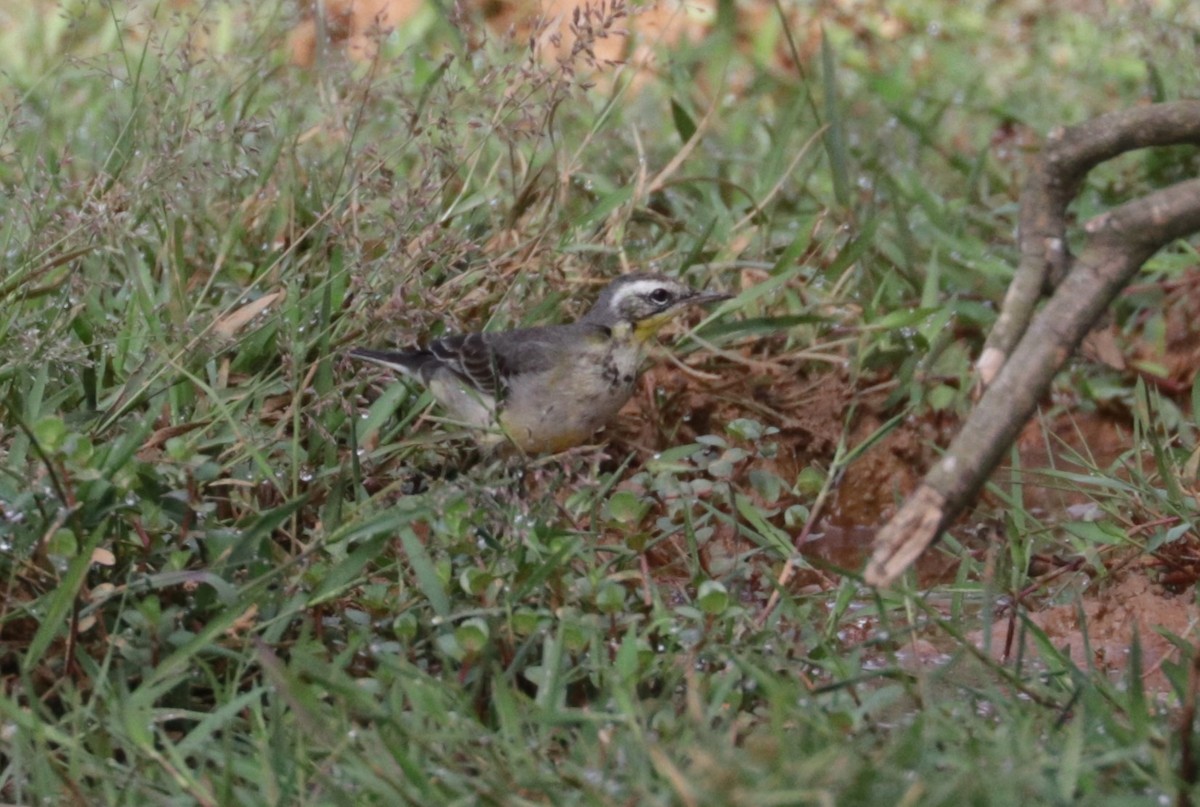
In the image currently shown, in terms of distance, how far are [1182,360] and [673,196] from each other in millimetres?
1739

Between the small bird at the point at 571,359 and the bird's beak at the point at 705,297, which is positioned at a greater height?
the bird's beak at the point at 705,297

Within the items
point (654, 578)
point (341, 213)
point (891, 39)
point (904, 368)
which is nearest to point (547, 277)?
point (341, 213)

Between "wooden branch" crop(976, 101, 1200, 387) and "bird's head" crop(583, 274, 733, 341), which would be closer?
"wooden branch" crop(976, 101, 1200, 387)

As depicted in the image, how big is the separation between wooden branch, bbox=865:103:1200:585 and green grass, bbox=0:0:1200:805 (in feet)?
1.00

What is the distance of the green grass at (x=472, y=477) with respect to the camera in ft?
9.45

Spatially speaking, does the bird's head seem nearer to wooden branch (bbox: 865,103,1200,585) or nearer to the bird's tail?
the bird's tail

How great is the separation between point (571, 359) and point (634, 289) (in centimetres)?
29

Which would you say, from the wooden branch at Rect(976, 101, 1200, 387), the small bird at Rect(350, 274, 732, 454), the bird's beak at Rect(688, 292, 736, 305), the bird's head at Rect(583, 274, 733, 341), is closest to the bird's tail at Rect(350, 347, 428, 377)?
the small bird at Rect(350, 274, 732, 454)

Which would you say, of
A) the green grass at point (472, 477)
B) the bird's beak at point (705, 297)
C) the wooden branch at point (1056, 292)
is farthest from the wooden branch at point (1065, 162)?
the bird's beak at point (705, 297)

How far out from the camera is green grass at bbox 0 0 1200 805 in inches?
113

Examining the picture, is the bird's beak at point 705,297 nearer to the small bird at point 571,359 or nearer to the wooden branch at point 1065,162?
the small bird at point 571,359

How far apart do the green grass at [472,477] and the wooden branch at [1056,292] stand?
30 centimetres

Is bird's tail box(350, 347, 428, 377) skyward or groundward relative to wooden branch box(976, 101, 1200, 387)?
groundward

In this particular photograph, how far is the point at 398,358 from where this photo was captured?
14.9ft
